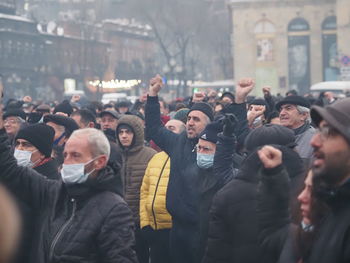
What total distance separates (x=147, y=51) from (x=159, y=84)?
87163mm

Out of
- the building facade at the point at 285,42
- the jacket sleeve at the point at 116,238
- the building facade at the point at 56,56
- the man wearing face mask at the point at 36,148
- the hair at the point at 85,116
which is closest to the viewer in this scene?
the jacket sleeve at the point at 116,238

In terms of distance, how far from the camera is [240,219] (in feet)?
17.6

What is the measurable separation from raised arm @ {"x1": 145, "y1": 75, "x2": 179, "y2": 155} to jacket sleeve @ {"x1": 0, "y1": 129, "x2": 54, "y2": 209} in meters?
2.51

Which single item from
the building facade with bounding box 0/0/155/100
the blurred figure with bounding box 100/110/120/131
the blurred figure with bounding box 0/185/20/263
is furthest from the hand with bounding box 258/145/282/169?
the building facade with bounding box 0/0/155/100

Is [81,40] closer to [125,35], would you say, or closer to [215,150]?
[125,35]

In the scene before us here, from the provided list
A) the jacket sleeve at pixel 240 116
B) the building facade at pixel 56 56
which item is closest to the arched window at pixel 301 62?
the building facade at pixel 56 56

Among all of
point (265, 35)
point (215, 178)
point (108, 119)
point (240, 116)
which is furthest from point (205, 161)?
point (265, 35)

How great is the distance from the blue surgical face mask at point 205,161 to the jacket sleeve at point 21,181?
5.60 ft

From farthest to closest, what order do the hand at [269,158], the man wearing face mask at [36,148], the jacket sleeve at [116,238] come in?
1. the man wearing face mask at [36,148]
2. the jacket sleeve at [116,238]
3. the hand at [269,158]

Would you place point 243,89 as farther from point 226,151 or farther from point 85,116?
point 85,116

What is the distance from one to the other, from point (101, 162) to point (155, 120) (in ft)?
9.66

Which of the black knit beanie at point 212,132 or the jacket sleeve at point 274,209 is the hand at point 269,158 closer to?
the jacket sleeve at point 274,209

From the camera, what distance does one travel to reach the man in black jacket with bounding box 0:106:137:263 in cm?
509

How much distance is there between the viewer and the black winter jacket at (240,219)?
5.30 metres
